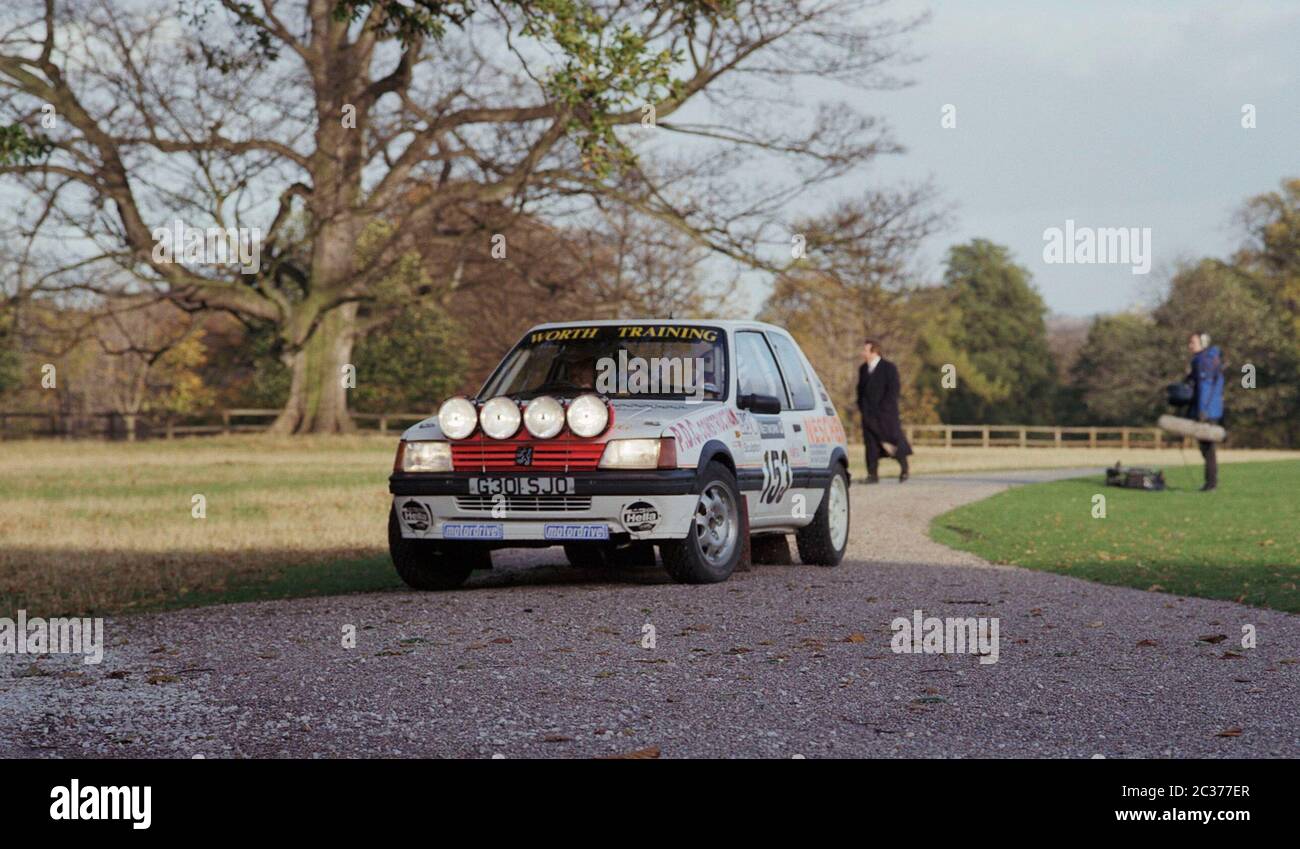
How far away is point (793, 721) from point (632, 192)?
91.6ft

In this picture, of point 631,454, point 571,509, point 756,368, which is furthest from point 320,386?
point 631,454

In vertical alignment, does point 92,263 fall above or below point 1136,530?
above

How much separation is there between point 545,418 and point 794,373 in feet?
10.8

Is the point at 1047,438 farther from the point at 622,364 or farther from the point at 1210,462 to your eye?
the point at 622,364

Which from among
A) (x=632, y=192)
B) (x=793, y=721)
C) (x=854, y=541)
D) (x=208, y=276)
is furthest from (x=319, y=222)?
(x=793, y=721)

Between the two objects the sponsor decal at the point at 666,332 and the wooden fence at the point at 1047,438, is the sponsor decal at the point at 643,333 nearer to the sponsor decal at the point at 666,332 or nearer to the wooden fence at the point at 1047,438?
the sponsor decal at the point at 666,332

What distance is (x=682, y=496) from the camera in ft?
33.6

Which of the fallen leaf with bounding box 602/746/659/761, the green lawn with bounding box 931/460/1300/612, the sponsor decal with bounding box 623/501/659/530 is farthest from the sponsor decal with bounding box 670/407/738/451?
the fallen leaf with bounding box 602/746/659/761

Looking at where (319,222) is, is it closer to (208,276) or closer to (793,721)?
(208,276)

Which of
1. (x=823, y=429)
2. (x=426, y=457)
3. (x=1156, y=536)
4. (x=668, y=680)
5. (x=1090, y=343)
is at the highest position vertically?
(x=1090, y=343)

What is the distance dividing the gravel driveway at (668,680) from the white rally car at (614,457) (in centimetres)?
44

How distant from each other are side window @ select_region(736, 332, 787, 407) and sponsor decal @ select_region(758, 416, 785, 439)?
205 mm

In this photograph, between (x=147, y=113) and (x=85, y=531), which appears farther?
(x=147, y=113)

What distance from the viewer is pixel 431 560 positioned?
36.1 ft
